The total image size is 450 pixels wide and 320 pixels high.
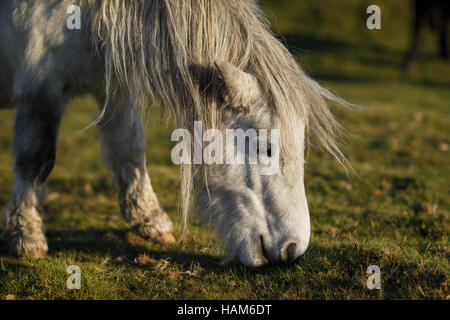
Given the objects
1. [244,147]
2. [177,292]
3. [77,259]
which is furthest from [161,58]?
[77,259]

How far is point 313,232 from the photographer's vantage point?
4.13m

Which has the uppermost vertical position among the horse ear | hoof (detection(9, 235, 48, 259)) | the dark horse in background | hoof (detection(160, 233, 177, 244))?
the dark horse in background

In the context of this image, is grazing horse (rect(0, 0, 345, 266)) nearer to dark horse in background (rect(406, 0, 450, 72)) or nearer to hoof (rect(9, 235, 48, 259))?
hoof (rect(9, 235, 48, 259))

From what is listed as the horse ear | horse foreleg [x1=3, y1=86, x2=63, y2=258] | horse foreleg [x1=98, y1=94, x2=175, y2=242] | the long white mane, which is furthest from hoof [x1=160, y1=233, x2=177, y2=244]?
the horse ear

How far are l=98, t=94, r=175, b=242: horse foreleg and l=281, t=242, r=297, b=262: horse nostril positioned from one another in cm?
155

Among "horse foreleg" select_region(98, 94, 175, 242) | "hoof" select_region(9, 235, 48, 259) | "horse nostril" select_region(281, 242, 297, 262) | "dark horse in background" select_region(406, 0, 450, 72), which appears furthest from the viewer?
"dark horse in background" select_region(406, 0, 450, 72)

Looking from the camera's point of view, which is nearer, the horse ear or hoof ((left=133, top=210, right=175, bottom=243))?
the horse ear

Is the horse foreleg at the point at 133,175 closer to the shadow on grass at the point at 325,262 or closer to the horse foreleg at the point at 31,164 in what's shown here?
the shadow on grass at the point at 325,262

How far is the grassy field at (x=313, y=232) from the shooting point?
2.92 meters

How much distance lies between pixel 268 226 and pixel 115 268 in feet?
4.14

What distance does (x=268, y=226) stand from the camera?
117 inches

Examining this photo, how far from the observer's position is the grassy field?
2.92 m

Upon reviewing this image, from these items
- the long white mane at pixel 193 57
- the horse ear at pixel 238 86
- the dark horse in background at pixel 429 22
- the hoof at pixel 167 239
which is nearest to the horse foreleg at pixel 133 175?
the hoof at pixel 167 239

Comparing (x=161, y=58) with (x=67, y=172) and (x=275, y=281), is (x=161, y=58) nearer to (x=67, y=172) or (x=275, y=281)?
(x=275, y=281)
